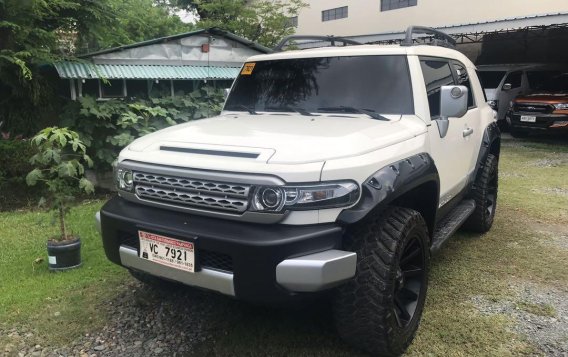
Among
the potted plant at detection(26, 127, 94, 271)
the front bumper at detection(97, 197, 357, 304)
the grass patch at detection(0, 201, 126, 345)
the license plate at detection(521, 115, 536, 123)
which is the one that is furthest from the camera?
the license plate at detection(521, 115, 536, 123)

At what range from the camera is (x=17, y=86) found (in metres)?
6.44

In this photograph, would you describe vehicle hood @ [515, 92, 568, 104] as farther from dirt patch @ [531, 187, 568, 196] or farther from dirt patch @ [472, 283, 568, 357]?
dirt patch @ [472, 283, 568, 357]

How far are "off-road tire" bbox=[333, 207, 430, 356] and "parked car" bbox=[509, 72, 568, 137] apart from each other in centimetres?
1134

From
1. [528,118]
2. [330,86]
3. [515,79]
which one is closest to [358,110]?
[330,86]

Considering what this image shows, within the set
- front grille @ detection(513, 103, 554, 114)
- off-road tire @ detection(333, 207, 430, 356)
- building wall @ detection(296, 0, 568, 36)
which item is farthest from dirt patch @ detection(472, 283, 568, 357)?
building wall @ detection(296, 0, 568, 36)

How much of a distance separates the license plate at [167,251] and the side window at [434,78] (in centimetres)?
203

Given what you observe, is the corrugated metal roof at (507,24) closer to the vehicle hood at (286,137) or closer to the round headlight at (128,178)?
the vehicle hood at (286,137)

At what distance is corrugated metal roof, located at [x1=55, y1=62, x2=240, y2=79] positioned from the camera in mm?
6698

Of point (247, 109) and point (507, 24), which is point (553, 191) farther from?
point (507, 24)

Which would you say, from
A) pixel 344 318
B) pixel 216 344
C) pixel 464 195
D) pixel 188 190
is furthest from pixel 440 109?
pixel 216 344

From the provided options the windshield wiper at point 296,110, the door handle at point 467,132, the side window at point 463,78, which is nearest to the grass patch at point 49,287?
the windshield wiper at point 296,110

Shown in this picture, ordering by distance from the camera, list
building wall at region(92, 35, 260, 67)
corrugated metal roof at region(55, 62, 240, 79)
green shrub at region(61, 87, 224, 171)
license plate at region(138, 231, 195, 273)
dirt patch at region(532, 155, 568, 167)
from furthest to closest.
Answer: dirt patch at region(532, 155, 568, 167) → building wall at region(92, 35, 260, 67) → corrugated metal roof at region(55, 62, 240, 79) → green shrub at region(61, 87, 224, 171) → license plate at region(138, 231, 195, 273)

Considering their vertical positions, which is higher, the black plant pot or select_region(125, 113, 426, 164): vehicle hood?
select_region(125, 113, 426, 164): vehicle hood

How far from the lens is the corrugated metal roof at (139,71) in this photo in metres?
6.70
